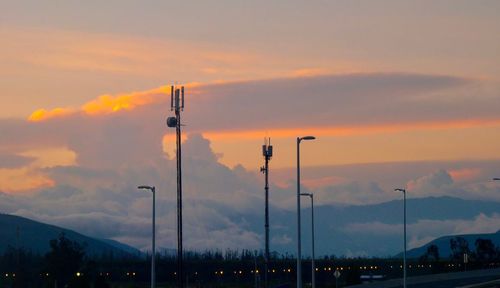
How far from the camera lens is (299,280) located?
257 ft

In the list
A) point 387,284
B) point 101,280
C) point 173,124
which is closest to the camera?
point 173,124

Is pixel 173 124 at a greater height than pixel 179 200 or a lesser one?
greater

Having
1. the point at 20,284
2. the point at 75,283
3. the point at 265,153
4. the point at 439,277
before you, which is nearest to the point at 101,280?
the point at 75,283

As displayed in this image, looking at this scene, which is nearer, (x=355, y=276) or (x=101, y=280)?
(x=101, y=280)

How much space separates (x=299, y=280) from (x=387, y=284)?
61443 millimetres

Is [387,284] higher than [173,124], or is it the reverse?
[173,124]

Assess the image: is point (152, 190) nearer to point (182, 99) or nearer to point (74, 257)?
point (182, 99)

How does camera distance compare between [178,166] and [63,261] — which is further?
[63,261]

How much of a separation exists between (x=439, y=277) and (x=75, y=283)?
53286mm

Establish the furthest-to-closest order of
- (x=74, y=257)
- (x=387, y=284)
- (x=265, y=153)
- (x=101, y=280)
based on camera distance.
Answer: (x=74, y=257) < (x=387, y=284) < (x=101, y=280) < (x=265, y=153)

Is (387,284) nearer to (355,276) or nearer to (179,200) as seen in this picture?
(355,276)

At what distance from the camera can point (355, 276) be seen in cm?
16000

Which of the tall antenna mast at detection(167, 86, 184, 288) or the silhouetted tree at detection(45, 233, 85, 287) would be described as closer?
the tall antenna mast at detection(167, 86, 184, 288)

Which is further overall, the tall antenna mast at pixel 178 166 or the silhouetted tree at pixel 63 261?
the silhouetted tree at pixel 63 261
